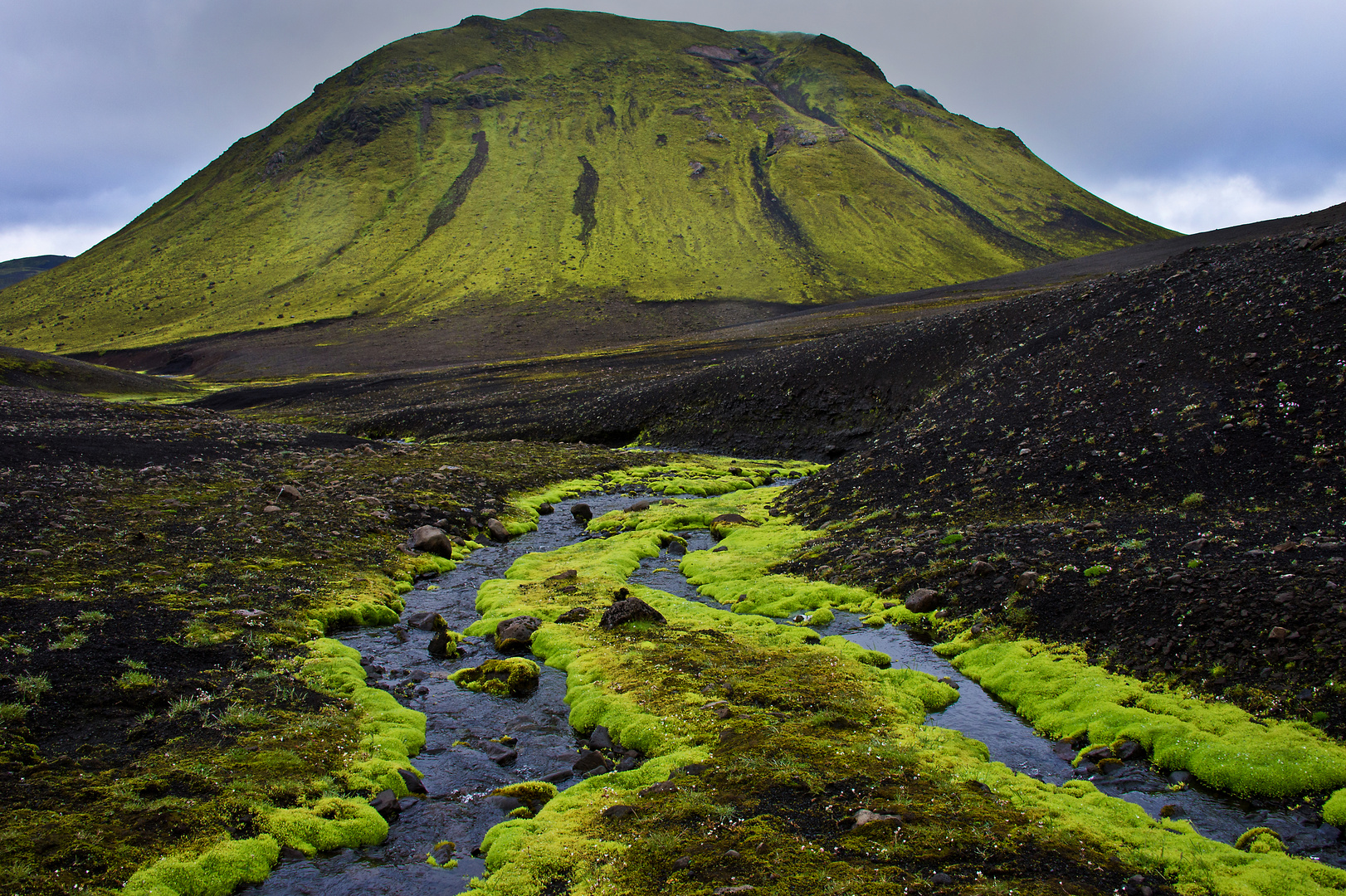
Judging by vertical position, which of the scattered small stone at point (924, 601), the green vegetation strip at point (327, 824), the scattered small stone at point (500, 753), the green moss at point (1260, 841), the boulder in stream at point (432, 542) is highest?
the boulder in stream at point (432, 542)

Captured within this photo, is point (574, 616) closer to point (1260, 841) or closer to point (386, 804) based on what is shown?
point (386, 804)

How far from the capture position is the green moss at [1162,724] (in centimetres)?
999

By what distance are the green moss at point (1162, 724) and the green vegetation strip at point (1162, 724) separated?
0.04ft

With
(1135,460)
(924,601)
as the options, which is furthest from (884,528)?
(1135,460)

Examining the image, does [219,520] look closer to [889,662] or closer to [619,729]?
[619,729]

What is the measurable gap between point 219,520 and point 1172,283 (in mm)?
40102

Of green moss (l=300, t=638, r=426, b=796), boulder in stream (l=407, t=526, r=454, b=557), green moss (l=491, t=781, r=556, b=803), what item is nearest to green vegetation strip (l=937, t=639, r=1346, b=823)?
green moss (l=491, t=781, r=556, b=803)

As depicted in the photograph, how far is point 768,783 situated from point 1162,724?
6.27m

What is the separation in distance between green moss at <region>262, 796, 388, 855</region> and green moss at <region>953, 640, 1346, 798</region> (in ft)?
34.3

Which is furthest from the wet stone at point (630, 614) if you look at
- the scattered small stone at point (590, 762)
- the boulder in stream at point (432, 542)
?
the boulder in stream at point (432, 542)

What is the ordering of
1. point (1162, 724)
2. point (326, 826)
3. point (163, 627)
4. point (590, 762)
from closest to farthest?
point (326, 826)
point (1162, 724)
point (590, 762)
point (163, 627)

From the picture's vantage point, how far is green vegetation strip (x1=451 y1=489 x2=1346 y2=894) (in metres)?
8.57

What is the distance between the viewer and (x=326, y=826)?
9.80 meters

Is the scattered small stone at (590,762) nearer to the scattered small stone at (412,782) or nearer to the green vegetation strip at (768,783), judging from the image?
the green vegetation strip at (768,783)
